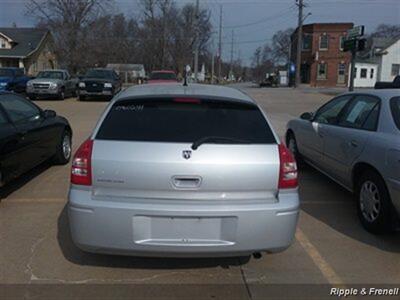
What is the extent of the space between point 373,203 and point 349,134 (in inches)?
42.4

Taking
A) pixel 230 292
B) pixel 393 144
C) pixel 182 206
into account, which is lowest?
pixel 230 292

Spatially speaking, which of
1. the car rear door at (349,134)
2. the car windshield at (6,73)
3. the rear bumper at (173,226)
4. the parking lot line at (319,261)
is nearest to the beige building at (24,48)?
the car windshield at (6,73)

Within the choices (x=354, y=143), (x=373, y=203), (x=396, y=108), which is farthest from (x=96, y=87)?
(x=373, y=203)

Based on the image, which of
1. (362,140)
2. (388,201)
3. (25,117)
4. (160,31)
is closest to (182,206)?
(388,201)

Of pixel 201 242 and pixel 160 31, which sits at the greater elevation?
pixel 160 31

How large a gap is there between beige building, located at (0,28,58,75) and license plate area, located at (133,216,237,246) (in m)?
58.6

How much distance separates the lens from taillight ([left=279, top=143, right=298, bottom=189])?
3.80 metres

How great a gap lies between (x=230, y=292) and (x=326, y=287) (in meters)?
0.81

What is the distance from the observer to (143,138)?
12.3ft

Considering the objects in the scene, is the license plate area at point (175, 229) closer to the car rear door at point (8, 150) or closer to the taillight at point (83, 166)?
the taillight at point (83, 166)

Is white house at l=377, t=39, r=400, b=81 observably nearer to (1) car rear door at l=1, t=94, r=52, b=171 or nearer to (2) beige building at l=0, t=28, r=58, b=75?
(2) beige building at l=0, t=28, r=58, b=75

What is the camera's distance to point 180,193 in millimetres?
3658

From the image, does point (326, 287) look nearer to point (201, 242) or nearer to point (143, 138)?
point (201, 242)

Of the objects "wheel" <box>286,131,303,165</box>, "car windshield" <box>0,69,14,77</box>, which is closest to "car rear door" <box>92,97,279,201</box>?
"wheel" <box>286,131,303,165</box>
